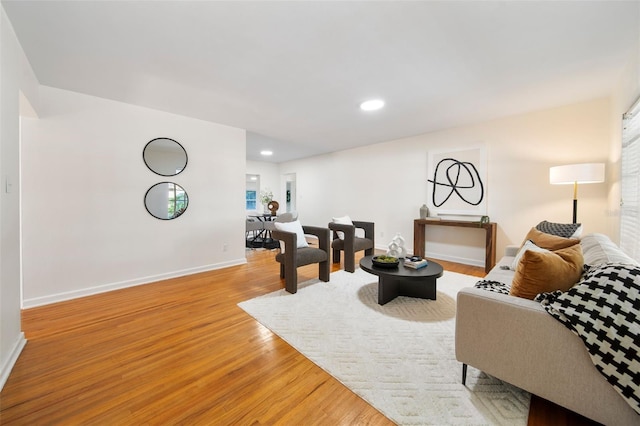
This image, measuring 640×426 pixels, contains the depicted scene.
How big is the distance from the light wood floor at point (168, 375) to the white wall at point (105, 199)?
56 cm

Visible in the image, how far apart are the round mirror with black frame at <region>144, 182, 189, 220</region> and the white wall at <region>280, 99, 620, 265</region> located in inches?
144

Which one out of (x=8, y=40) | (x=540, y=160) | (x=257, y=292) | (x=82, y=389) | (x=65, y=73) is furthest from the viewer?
(x=540, y=160)

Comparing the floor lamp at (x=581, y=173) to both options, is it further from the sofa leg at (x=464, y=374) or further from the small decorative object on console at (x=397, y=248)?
the sofa leg at (x=464, y=374)

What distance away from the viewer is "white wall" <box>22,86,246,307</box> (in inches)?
105

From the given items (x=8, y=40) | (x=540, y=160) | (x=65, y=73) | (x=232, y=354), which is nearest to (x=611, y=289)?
(x=232, y=354)

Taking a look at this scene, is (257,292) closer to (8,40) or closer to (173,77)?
(173,77)

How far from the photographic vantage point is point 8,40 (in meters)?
1.72

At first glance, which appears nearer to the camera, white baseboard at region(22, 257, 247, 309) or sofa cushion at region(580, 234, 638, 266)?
sofa cushion at region(580, 234, 638, 266)

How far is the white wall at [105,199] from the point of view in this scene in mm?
2662

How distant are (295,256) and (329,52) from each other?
80.1 inches

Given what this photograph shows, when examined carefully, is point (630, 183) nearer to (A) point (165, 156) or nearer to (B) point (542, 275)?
(B) point (542, 275)

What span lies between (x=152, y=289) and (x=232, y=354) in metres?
1.93

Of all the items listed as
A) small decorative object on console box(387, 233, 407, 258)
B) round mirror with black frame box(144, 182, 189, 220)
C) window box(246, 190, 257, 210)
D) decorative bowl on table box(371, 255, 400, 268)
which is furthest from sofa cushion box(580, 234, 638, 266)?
window box(246, 190, 257, 210)

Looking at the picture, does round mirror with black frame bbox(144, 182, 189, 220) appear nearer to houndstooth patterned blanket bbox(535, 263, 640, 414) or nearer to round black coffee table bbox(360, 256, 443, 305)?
round black coffee table bbox(360, 256, 443, 305)
